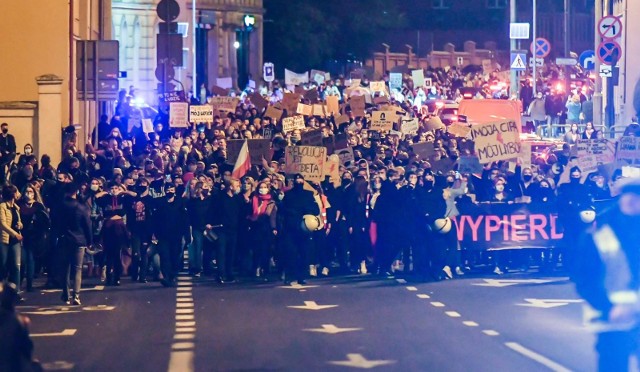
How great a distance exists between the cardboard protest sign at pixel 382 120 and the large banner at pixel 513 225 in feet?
44.4

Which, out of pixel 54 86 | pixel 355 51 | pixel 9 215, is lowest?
pixel 9 215

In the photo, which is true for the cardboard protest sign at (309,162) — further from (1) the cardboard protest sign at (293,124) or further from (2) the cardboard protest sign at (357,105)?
(2) the cardboard protest sign at (357,105)

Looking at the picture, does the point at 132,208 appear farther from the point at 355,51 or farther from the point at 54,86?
the point at 355,51

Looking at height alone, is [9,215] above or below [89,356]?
above

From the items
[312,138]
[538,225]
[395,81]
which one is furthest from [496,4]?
[538,225]

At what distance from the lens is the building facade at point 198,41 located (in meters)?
61.1

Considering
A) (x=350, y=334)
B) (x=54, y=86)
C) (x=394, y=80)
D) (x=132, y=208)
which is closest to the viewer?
(x=350, y=334)

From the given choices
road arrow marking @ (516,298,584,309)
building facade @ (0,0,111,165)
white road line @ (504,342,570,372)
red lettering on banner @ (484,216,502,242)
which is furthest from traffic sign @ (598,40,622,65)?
white road line @ (504,342,570,372)

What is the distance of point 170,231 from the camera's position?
22766 mm

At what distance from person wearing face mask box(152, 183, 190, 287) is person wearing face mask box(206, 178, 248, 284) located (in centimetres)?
49

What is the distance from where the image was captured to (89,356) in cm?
1535

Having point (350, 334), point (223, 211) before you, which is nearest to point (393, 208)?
point (223, 211)

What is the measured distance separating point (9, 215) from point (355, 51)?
6844 centimetres

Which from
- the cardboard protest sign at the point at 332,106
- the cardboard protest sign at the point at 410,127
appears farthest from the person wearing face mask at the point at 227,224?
the cardboard protest sign at the point at 332,106
